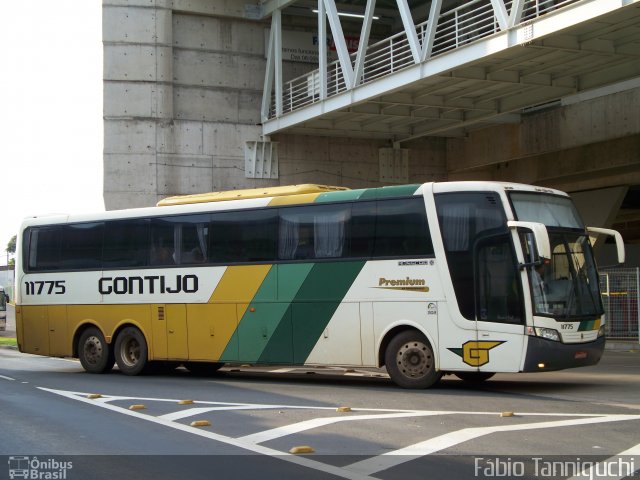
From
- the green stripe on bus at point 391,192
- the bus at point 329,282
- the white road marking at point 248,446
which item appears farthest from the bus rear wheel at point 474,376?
the white road marking at point 248,446

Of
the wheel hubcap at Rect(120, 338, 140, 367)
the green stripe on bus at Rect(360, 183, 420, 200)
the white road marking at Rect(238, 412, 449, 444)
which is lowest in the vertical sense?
the white road marking at Rect(238, 412, 449, 444)

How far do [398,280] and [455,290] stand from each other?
115 cm

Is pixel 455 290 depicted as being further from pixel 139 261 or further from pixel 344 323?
pixel 139 261

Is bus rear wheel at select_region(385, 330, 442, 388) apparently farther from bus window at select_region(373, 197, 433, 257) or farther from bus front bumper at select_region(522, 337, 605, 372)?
bus front bumper at select_region(522, 337, 605, 372)

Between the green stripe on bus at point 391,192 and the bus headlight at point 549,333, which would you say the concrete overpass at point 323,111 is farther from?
the bus headlight at point 549,333

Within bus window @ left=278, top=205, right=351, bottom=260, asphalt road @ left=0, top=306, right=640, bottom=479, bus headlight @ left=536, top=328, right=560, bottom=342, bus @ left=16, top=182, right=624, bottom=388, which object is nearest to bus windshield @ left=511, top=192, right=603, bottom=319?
bus @ left=16, top=182, right=624, bottom=388

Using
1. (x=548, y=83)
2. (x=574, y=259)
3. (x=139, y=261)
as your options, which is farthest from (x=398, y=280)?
(x=548, y=83)

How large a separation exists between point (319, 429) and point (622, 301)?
19.0 m

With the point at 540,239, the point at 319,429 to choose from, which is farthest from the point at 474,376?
the point at 319,429

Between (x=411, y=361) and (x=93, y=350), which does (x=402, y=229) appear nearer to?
(x=411, y=361)

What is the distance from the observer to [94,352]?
20.1 m

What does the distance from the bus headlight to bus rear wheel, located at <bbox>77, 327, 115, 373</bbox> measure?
33.1ft

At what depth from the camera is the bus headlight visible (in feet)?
45.9

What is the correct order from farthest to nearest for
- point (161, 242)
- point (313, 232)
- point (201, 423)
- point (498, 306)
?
point (161, 242), point (313, 232), point (498, 306), point (201, 423)
